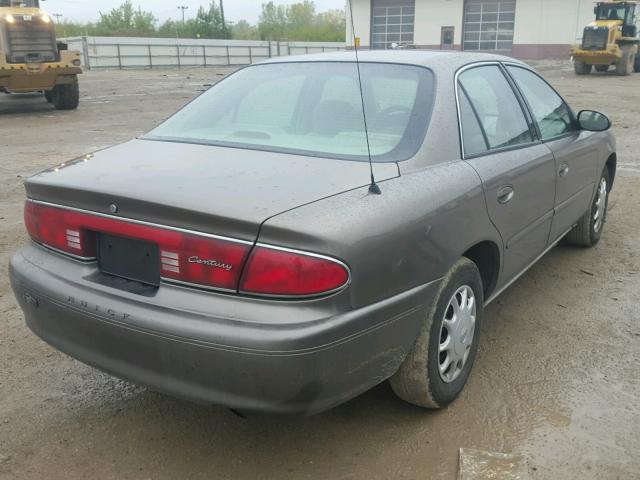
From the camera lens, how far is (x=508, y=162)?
3.16 meters

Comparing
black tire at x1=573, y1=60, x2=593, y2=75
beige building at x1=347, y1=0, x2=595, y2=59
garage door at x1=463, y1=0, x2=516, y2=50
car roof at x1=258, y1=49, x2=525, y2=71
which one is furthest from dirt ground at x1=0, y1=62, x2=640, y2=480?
garage door at x1=463, y1=0, x2=516, y2=50

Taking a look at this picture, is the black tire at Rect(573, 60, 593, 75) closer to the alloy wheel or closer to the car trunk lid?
the alloy wheel

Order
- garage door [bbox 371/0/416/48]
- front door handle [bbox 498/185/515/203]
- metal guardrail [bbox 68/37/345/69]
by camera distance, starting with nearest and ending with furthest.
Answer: front door handle [bbox 498/185/515/203] → metal guardrail [bbox 68/37/345/69] → garage door [bbox 371/0/416/48]

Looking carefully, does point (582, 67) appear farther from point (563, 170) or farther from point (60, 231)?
point (60, 231)

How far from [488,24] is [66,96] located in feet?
120

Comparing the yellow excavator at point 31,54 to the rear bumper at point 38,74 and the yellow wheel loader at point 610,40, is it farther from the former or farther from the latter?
the yellow wheel loader at point 610,40

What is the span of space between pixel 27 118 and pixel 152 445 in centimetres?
1345

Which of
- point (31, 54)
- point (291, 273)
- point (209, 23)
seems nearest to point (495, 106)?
point (291, 273)

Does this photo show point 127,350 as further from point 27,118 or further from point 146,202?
point 27,118

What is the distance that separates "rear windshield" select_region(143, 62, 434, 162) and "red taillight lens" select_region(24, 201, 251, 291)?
746 mm

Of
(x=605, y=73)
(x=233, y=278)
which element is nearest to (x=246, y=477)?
(x=233, y=278)

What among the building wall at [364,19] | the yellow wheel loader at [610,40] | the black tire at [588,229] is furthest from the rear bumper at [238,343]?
the building wall at [364,19]

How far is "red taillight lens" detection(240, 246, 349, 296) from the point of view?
207 cm

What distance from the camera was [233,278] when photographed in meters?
2.12
